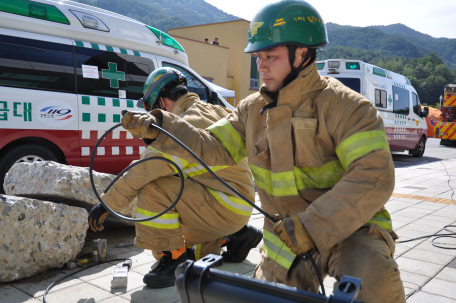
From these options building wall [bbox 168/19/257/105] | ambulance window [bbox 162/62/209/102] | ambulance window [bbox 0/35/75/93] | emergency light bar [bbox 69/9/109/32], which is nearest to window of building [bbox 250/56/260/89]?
building wall [bbox 168/19/257/105]

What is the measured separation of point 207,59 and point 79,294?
22.5 metres

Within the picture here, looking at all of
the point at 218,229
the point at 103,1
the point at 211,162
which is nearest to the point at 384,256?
the point at 211,162

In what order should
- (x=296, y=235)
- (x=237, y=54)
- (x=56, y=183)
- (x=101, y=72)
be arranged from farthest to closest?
(x=237, y=54) → (x=101, y=72) → (x=56, y=183) → (x=296, y=235)

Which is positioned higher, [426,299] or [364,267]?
[364,267]

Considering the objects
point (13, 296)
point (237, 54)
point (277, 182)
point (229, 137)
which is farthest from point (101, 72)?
point (237, 54)

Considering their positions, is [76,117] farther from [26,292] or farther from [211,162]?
[211,162]

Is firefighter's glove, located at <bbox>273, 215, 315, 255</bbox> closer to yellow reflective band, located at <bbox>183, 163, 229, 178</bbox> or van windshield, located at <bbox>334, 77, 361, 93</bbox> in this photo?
yellow reflective band, located at <bbox>183, 163, 229, 178</bbox>

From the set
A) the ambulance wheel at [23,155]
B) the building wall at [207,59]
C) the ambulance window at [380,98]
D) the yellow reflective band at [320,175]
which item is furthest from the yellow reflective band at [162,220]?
the building wall at [207,59]

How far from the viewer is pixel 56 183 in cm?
359

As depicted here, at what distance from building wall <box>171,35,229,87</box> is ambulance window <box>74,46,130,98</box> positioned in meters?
17.4

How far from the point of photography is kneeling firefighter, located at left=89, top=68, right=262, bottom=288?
9.71 ft

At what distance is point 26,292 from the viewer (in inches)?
109

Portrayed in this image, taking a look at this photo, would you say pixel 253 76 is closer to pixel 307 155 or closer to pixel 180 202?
pixel 180 202

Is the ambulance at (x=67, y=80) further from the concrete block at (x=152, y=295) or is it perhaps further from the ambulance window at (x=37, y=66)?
the concrete block at (x=152, y=295)
